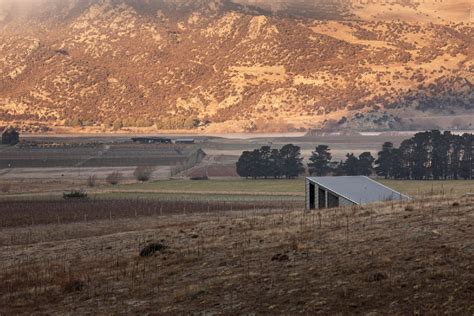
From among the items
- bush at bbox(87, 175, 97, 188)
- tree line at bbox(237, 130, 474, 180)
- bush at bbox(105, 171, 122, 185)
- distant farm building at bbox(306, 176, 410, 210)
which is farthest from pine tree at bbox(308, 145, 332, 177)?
distant farm building at bbox(306, 176, 410, 210)

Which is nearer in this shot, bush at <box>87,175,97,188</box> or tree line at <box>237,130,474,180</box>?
bush at <box>87,175,97,188</box>

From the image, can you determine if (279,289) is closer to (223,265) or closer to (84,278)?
(223,265)

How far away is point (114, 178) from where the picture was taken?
125 m

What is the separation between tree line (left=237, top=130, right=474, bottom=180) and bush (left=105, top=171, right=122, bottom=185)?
17613 millimetres

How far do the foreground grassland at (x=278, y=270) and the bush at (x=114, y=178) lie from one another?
271 ft

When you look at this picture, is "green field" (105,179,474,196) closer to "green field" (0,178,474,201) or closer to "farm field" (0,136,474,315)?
"green field" (0,178,474,201)

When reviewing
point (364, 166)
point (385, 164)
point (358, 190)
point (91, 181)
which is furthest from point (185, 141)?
point (358, 190)

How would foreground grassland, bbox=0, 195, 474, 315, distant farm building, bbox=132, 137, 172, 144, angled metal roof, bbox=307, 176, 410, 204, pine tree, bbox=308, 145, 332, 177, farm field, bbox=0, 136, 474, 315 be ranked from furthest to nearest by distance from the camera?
distant farm building, bbox=132, 137, 172, 144 < pine tree, bbox=308, 145, 332, 177 < angled metal roof, bbox=307, 176, 410, 204 < farm field, bbox=0, 136, 474, 315 < foreground grassland, bbox=0, 195, 474, 315

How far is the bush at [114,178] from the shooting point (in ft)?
397

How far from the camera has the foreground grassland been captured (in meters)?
20.7

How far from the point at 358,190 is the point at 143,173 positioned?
81.3 m

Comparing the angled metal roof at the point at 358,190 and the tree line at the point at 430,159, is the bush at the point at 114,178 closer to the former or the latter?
the tree line at the point at 430,159

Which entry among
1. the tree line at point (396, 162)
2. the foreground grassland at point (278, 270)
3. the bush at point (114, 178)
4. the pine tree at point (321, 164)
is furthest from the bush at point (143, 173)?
the foreground grassland at point (278, 270)

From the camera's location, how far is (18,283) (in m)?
28.5
